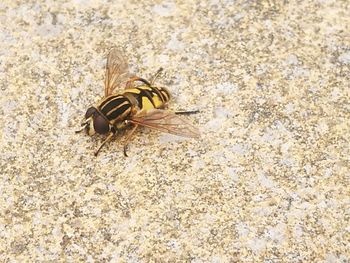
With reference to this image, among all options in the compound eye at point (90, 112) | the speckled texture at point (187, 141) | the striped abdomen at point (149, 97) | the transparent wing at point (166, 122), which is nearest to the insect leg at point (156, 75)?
the speckled texture at point (187, 141)

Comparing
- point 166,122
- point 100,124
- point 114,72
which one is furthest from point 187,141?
point 114,72

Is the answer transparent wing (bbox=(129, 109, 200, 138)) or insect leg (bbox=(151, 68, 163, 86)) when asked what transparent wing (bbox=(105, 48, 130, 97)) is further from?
transparent wing (bbox=(129, 109, 200, 138))

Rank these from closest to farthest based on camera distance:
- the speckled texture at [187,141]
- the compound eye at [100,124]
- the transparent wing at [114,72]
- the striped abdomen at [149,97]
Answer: the speckled texture at [187,141]
the compound eye at [100,124]
the striped abdomen at [149,97]
the transparent wing at [114,72]

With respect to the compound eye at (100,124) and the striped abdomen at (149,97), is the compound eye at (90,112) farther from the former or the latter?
the striped abdomen at (149,97)

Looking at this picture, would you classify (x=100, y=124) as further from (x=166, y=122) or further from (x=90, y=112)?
(x=166, y=122)

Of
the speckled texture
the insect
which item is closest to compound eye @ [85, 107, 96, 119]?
the insect

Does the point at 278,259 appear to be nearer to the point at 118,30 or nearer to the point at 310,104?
the point at 310,104
